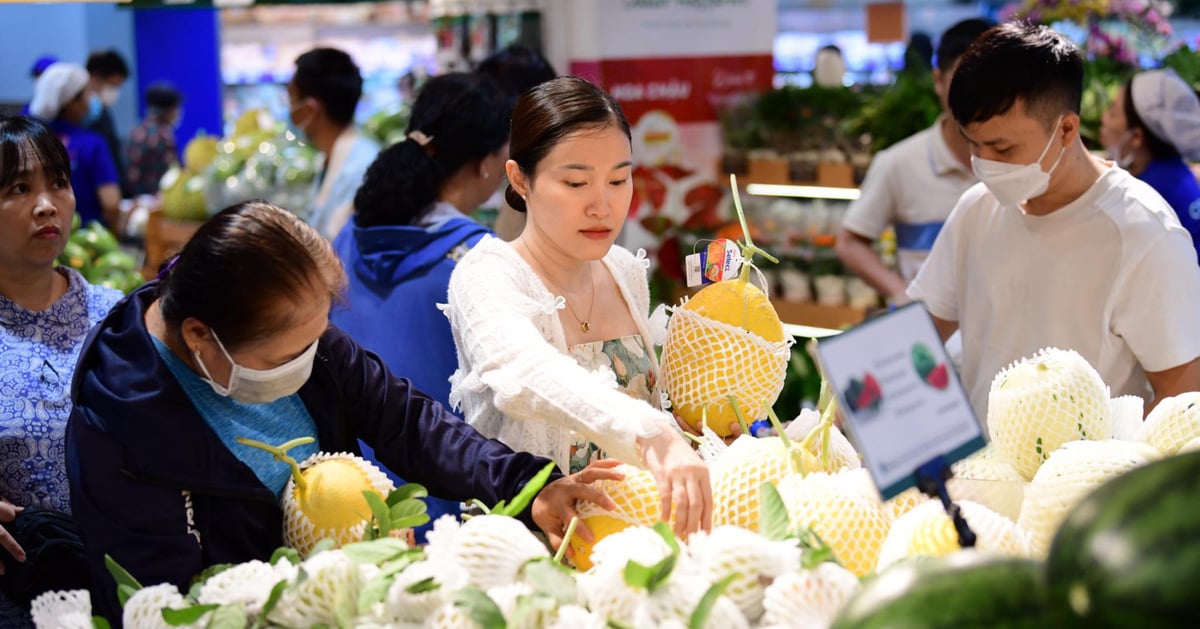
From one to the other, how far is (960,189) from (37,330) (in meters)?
2.90

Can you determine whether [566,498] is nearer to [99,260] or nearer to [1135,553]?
[1135,553]

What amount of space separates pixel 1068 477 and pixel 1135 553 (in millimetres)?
750

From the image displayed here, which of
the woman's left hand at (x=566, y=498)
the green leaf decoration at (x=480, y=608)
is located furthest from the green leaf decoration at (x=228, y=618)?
the woman's left hand at (x=566, y=498)

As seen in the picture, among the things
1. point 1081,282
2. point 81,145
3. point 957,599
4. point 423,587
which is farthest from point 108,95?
point 957,599

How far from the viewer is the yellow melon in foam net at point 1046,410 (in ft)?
5.86

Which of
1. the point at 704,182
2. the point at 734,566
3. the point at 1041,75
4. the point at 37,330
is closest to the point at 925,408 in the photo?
the point at 734,566

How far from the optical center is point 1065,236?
2727mm

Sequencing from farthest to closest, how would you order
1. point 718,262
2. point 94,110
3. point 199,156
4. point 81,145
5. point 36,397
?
point 94,110 → point 81,145 → point 199,156 → point 36,397 → point 718,262

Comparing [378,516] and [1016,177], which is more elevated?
[1016,177]

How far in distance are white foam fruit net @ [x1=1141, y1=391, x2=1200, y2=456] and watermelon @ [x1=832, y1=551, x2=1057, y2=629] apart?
0.91 metres

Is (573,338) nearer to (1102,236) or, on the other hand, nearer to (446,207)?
(446,207)

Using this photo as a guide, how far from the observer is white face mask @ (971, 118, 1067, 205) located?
2.63m

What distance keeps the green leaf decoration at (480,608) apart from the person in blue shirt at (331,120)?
10.8ft

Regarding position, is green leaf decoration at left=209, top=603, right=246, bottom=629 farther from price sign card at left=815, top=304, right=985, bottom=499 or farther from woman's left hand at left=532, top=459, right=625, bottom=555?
price sign card at left=815, top=304, right=985, bottom=499
